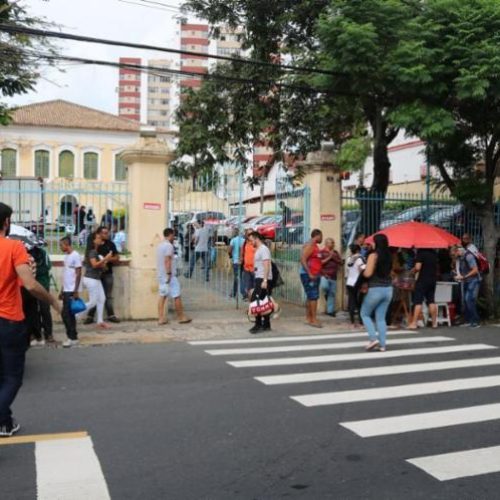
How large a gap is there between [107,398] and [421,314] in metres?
7.50

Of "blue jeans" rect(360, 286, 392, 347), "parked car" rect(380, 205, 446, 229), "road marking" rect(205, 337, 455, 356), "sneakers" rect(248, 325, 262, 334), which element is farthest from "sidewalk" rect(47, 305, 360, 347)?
"parked car" rect(380, 205, 446, 229)

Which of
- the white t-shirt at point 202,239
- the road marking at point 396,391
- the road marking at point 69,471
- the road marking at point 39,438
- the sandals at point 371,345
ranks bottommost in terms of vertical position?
the road marking at point 39,438

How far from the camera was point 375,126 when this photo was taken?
54.8 ft

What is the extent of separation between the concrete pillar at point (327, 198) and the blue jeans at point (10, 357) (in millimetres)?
9598

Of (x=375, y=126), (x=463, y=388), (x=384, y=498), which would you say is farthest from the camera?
(x=375, y=126)

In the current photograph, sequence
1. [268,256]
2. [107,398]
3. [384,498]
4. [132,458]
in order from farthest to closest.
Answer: [268,256] < [107,398] < [132,458] < [384,498]

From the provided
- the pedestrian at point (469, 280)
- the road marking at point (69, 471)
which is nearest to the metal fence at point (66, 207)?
the pedestrian at point (469, 280)

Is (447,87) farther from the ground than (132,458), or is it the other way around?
(447,87)

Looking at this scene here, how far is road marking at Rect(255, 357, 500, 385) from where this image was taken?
25.4ft

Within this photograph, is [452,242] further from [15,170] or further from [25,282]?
[15,170]

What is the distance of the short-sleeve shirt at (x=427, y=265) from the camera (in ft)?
39.9

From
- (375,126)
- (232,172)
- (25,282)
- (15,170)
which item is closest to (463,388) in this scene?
(25,282)

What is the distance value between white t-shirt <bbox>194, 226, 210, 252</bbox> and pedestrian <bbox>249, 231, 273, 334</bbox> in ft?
9.54

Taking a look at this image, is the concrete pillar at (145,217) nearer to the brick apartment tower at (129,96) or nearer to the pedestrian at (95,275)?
the pedestrian at (95,275)
